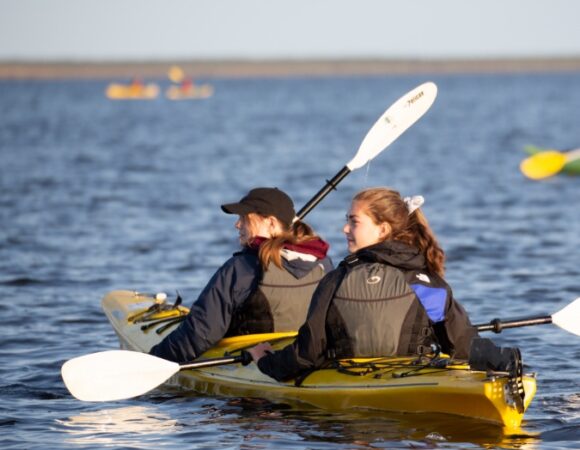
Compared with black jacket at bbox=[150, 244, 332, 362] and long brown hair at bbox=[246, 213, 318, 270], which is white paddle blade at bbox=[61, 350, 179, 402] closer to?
black jacket at bbox=[150, 244, 332, 362]

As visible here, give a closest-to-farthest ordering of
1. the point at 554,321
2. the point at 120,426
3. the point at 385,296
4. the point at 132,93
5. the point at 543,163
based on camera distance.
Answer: the point at 385,296 < the point at 120,426 < the point at 554,321 < the point at 543,163 < the point at 132,93

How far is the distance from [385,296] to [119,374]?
1.59 meters

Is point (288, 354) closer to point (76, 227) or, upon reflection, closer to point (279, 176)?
point (76, 227)

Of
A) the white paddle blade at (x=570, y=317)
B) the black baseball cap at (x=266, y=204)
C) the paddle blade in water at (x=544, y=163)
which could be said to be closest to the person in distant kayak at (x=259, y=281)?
the black baseball cap at (x=266, y=204)

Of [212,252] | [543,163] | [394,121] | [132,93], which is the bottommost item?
[212,252]

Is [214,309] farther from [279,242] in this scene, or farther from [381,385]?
[381,385]

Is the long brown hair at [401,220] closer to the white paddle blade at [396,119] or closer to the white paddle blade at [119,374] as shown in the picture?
the white paddle blade at [119,374]

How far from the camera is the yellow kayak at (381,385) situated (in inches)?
258

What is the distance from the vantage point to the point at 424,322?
6.91 metres

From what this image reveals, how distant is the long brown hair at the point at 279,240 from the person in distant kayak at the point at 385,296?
606mm

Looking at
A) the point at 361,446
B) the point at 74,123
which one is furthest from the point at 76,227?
the point at 74,123

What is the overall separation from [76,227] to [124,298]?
7756 millimetres

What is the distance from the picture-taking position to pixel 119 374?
7.38m

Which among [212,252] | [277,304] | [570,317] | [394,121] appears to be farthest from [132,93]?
[570,317]
